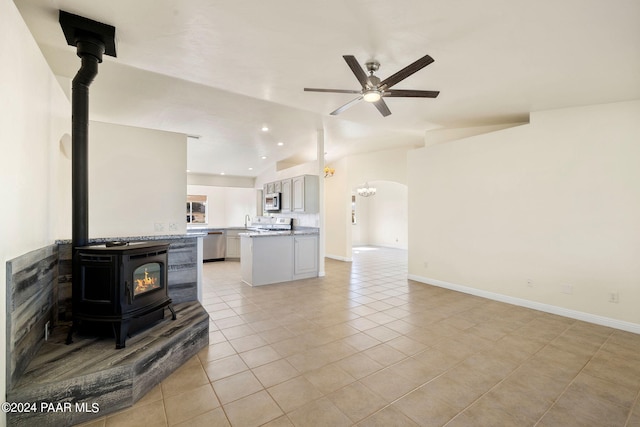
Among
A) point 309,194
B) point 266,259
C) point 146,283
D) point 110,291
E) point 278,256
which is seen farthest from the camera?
point 309,194

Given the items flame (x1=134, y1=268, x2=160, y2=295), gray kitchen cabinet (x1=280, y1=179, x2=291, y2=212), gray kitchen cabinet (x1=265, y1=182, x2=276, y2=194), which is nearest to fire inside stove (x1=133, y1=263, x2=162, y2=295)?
flame (x1=134, y1=268, x2=160, y2=295)

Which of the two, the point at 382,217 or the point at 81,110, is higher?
the point at 81,110

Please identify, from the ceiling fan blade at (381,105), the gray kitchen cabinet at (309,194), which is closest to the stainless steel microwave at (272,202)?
the gray kitchen cabinet at (309,194)

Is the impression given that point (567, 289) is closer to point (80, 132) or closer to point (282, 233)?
→ point (282, 233)

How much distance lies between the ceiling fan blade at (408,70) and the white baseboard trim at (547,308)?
12.1ft

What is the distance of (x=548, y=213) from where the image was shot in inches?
150

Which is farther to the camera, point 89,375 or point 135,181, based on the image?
point 135,181

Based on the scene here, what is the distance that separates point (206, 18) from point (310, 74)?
1180mm

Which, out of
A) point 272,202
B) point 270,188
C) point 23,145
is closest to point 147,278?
Result: point 23,145

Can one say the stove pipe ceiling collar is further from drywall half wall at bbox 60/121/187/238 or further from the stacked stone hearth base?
drywall half wall at bbox 60/121/187/238

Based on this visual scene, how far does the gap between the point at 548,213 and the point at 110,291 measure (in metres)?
5.09

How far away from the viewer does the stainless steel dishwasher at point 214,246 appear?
25.5 ft

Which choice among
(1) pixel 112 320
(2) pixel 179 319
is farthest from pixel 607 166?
(1) pixel 112 320

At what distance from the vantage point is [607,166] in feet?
11.0
